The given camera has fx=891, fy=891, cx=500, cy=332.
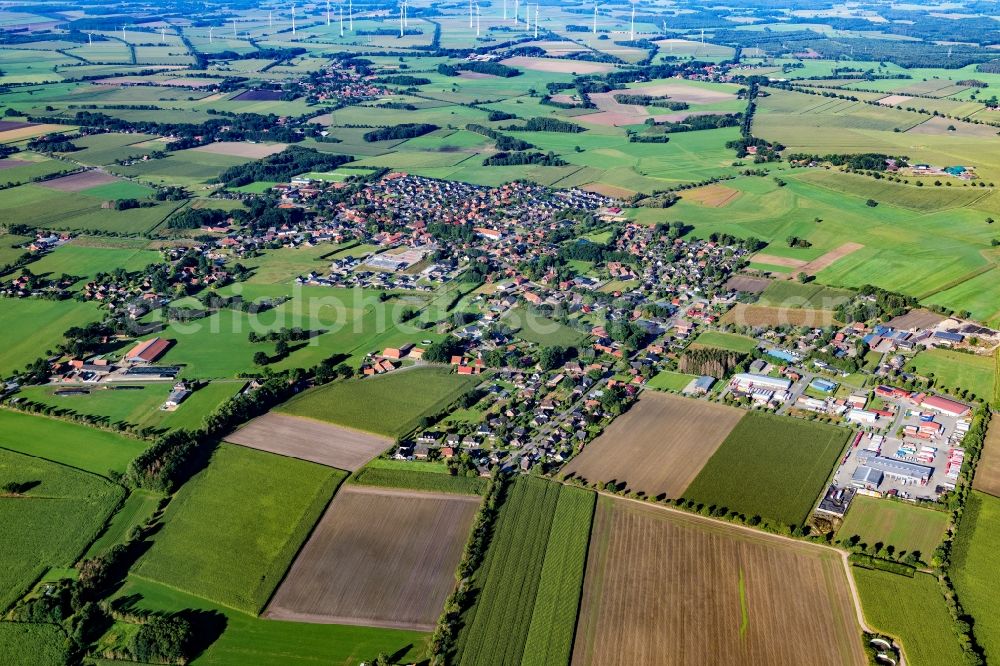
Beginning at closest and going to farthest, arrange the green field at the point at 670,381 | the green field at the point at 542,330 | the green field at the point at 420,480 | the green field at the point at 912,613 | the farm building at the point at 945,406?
1. the green field at the point at 912,613
2. the green field at the point at 420,480
3. the farm building at the point at 945,406
4. the green field at the point at 670,381
5. the green field at the point at 542,330

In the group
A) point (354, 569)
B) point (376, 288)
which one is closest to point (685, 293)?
point (376, 288)

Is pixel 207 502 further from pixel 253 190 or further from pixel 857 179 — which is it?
pixel 857 179

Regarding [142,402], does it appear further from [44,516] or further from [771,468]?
[771,468]

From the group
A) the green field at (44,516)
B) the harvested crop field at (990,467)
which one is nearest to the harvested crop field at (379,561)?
the green field at (44,516)

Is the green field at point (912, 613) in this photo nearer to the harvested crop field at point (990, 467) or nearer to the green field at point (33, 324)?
the harvested crop field at point (990, 467)

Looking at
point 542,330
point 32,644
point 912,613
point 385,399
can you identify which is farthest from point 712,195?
point 32,644

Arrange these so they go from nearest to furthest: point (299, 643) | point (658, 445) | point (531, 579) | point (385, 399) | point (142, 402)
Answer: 1. point (299, 643)
2. point (531, 579)
3. point (658, 445)
4. point (385, 399)
5. point (142, 402)

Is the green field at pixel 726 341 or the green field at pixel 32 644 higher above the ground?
the green field at pixel 726 341
